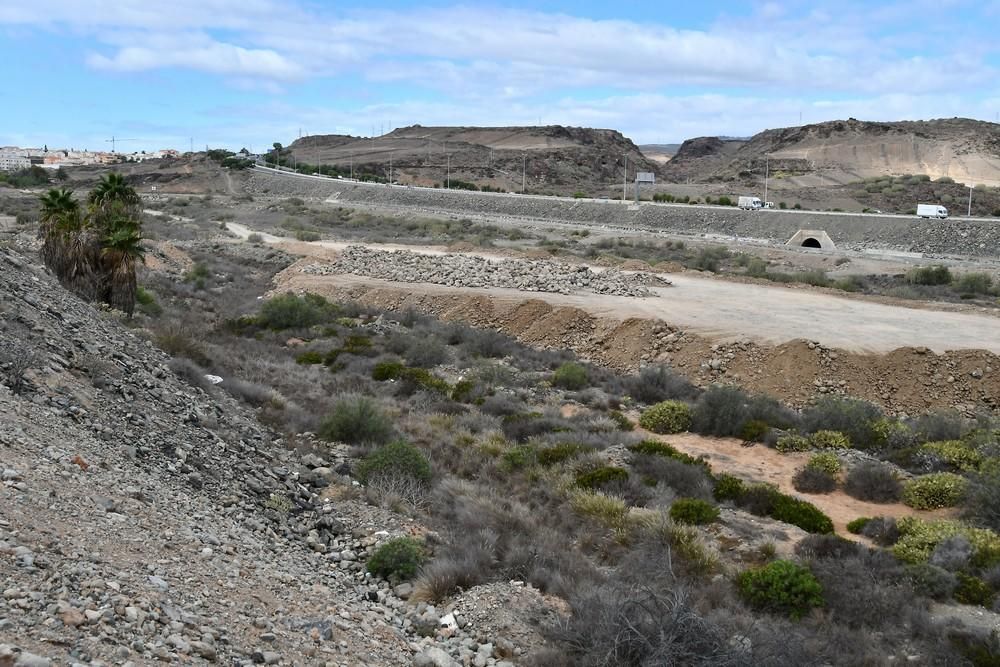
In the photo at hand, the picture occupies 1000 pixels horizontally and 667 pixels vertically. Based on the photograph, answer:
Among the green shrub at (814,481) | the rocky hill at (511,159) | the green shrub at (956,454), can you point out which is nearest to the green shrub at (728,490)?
the green shrub at (814,481)

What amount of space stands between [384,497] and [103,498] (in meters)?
4.69

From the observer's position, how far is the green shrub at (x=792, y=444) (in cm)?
1747

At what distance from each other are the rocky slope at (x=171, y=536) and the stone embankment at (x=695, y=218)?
185 feet

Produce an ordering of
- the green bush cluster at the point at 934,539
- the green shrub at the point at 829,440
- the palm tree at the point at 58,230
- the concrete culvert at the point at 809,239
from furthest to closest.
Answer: the concrete culvert at the point at 809,239, the palm tree at the point at 58,230, the green shrub at the point at 829,440, the green bush cluster at the point at 934,539

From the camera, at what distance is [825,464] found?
16.0 metres

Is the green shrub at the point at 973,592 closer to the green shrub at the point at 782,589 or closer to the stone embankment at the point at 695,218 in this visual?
the green shrub at the point at 782,589

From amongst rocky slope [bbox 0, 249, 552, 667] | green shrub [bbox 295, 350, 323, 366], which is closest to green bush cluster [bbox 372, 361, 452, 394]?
green shrub [bbox 295, 350, 323, 366]

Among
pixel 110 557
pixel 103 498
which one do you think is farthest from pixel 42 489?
pixel 110 557

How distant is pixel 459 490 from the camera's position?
42.0 feet

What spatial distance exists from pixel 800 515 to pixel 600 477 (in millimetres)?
3264

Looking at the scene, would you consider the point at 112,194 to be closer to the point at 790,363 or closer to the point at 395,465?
the point at 395,465

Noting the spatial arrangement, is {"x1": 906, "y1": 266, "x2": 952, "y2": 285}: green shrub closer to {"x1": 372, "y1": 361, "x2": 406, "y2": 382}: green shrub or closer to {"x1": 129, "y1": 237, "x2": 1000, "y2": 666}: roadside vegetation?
{"x1": 129, "y1": 237, "x2": 1000, "y2": 666}: roadside vegetation

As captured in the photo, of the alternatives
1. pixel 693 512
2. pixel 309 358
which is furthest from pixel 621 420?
pixel 309 358

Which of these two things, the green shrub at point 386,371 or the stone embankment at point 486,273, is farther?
the stone embankment at point 486,273
